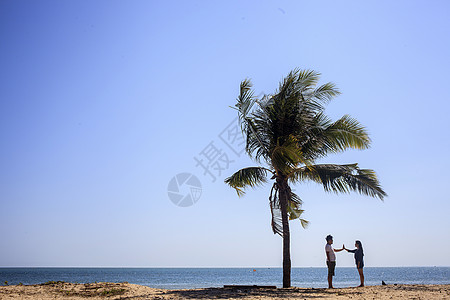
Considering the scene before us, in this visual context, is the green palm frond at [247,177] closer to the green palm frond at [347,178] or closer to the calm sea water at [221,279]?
the green palm frond at [347,178]

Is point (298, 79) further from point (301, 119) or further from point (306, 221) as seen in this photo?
point (306, 221)

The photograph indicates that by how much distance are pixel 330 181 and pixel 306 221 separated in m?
2.54

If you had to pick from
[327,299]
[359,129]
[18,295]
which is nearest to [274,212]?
[359,129]

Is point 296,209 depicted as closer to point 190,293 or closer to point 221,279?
point 190,293

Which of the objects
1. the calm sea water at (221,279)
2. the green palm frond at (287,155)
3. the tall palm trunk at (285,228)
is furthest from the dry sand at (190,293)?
the calm sea water at (221,279)

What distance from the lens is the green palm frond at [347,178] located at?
1345 cm

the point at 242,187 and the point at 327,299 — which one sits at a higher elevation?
the point at 242,187

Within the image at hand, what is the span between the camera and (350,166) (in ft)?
45.0

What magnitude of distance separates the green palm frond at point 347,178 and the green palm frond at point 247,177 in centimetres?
162

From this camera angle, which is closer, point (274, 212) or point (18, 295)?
point (18, 295)

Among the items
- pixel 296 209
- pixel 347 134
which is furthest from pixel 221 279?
pixel 347 134

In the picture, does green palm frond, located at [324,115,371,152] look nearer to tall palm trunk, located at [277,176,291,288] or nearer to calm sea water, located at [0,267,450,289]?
tall palm trunk, located at [277,176,291,288]

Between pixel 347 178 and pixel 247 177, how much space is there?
3894mm

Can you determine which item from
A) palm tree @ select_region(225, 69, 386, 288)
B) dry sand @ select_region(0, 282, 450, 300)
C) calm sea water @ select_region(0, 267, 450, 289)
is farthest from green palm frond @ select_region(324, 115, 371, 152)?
calm sea water @ select_region(0, 267, 450, 289)
